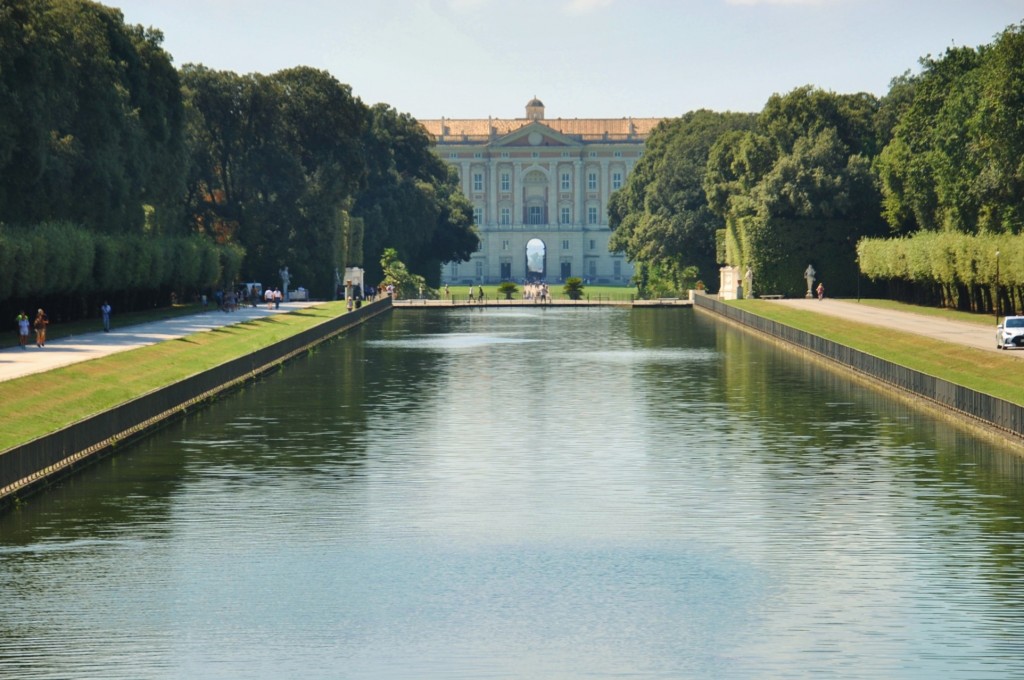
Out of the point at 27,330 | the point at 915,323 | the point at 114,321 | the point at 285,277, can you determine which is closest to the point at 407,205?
the point at 285,277

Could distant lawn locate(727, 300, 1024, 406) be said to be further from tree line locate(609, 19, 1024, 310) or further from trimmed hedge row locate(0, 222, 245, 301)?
trimmed hedge row locate(0, 222, 245, 301)

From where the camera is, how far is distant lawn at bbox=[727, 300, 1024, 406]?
4878 cm

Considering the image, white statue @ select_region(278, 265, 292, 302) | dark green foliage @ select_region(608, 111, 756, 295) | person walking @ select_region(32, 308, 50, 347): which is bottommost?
person walking @ select_region(32, 308, 50, 347)

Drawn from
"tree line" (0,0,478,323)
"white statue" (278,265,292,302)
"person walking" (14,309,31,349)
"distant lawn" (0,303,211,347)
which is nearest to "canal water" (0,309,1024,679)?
"person walking" (14,309,31,349)

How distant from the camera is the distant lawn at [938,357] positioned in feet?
160

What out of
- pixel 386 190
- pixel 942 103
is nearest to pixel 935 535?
pixel 942 103

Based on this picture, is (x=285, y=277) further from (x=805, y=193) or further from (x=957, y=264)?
(x=957, y=264)

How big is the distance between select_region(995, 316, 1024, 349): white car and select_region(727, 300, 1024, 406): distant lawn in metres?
1.26

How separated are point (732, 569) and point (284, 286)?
97991 millimetres

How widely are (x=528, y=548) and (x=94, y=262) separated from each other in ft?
Answer: 185

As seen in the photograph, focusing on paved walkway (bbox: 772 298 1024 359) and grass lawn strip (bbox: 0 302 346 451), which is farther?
paved walkway (bbox: 772 298 1024 359)

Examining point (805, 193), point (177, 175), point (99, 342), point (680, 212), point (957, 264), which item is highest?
point (177, 175)

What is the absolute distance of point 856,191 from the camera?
117688 millimetres

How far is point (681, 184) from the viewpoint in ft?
467
